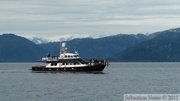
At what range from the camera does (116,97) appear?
79.0 metres

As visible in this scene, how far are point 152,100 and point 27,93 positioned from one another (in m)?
30.0

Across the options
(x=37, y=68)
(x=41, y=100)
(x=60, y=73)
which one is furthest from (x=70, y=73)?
(x=41, y=100)

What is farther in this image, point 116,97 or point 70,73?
point 70,73

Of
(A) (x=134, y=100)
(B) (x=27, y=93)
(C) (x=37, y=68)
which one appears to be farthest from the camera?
(C) (x=37, y=68)

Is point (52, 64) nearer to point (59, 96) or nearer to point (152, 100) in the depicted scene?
point (59, 96)

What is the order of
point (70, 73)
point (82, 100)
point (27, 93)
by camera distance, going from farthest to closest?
point (70, 73) < point (27, 93) < point (82, 100)

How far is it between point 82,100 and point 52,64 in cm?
8379

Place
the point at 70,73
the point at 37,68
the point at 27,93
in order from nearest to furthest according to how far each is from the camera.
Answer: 1. the point at 27,93
2. the point at 70,73
3. the point at 37,68

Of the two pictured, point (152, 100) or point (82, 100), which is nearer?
point (152, 100)

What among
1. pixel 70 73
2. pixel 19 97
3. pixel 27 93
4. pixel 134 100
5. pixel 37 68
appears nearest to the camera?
pixel 134 100

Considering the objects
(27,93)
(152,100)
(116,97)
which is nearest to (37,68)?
(27,93)

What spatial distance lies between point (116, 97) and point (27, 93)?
17.0 meters

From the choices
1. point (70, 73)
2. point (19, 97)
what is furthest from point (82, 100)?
point (70, 73)

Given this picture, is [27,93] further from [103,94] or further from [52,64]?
[52,64]
